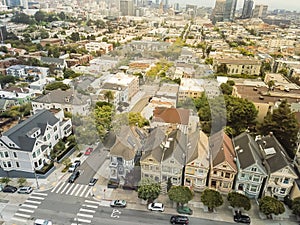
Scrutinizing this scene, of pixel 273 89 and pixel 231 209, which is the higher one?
pixel 273 89

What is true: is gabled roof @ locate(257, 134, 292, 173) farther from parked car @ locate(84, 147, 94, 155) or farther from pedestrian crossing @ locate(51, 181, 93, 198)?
parked car @ locate(84, 147, 94, 155)

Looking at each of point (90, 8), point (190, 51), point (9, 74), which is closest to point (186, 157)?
point (9, 74)

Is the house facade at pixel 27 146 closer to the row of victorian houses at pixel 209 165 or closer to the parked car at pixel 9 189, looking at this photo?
the parked car at pixel 9 189

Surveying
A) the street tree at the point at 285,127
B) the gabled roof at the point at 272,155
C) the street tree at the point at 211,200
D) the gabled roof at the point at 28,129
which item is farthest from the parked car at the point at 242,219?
the gabled roof at the point at 28,129

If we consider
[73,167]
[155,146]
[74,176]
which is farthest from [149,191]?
[73,167]

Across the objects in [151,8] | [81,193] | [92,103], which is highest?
[151,8]

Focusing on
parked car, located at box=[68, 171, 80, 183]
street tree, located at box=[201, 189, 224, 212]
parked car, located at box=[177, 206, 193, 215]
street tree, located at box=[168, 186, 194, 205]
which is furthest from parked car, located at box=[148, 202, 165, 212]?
parked car, located at box=[68, 171, 80, 183]

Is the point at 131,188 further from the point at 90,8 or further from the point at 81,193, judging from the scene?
the point at 90,8

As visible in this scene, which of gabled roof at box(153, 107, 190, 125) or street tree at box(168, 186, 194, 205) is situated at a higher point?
gabled roof at box(153, 107, 190, 125)

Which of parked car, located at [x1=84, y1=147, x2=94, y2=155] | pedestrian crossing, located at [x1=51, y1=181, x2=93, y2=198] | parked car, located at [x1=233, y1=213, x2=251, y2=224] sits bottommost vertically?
pedestrian crossing, located at [x1=51, y1=181, x2=93, y2=198]
